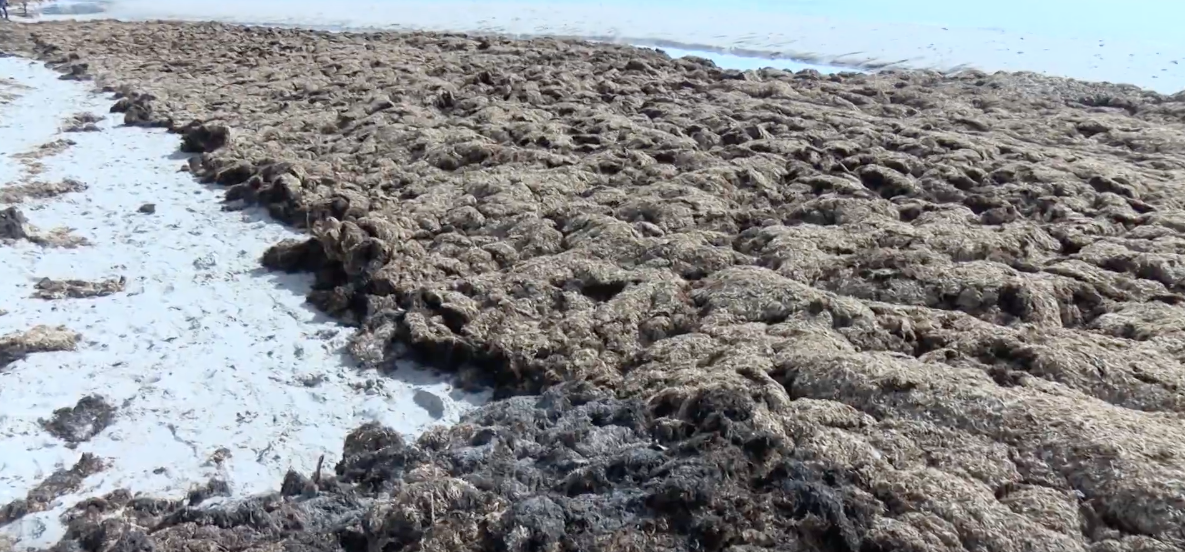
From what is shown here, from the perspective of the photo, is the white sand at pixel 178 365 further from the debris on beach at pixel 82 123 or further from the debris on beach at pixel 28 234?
the debris on beach at pixel 82 123

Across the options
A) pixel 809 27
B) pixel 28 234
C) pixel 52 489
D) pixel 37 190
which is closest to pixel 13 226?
pixel 28 234

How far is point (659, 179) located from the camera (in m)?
8.69

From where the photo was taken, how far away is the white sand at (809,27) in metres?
17.2

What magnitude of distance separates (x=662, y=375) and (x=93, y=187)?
6.77 meters

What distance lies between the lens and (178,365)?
5949 millimetres

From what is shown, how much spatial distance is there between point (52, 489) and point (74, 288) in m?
2.69

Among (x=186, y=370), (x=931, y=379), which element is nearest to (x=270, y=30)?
(x=186, y=370)

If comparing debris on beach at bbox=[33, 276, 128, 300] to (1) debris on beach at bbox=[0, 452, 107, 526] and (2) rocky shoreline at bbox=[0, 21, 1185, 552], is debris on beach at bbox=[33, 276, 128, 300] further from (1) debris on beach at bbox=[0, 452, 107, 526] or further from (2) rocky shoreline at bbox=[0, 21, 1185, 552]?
(1) debris on beach at bbox=[0, 452, 107, 526]

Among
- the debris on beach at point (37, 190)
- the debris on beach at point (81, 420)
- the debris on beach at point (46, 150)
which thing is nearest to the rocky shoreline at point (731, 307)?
the debris on beach at point (81, 420)

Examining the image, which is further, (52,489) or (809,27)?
(809,27)

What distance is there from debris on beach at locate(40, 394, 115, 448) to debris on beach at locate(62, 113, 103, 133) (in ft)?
23.5

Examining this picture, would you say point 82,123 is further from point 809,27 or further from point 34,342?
point 809,27

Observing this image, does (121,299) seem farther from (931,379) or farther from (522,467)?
(931,379)

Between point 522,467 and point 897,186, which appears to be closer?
point 522,467
